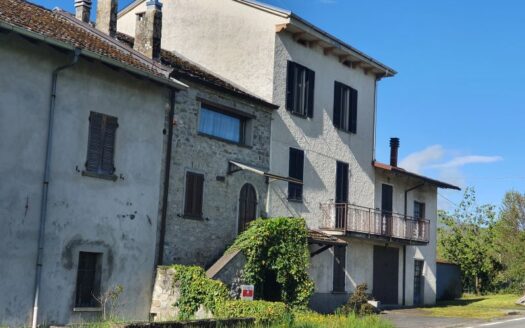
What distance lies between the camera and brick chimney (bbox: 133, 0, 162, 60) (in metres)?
19.7

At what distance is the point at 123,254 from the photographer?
56.7 ft

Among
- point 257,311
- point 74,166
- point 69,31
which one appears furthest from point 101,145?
point 257,311

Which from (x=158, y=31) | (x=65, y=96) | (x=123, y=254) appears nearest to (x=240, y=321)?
(x=123, y=254)

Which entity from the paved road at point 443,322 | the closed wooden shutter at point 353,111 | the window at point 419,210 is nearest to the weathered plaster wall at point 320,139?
the closed wooden shutter at point 353,111

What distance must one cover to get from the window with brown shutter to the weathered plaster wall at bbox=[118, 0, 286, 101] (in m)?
7.66

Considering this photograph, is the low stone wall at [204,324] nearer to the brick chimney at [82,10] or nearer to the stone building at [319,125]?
the stone building at [319,125]

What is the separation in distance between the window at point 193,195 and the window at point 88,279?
10.9 ft

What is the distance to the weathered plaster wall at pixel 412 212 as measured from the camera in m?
30.0

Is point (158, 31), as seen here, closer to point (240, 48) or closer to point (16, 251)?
point (240, 48)

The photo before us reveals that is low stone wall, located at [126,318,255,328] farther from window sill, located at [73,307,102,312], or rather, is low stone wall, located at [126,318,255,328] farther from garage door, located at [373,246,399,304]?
garage door, located at [373,246,399,304]

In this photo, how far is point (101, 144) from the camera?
16953 millimetres

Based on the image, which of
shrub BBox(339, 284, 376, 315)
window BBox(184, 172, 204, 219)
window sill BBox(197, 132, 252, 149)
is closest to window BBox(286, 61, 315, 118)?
window sill BBox(197, 132, 252, 149)

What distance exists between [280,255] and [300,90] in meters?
6.89

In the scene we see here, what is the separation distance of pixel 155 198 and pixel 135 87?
305 cm
